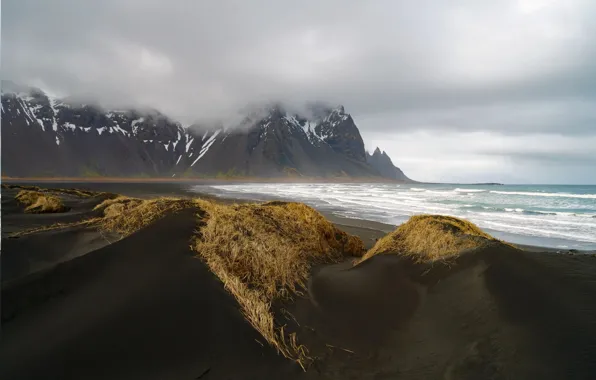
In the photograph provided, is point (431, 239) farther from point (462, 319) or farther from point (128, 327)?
point (128, 327)

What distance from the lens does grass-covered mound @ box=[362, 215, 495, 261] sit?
7.97m

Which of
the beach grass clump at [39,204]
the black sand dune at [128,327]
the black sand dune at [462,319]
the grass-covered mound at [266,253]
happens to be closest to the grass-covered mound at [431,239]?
the black sand dune at [462,319]

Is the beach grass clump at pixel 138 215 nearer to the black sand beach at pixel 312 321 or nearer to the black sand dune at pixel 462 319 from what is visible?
the black sand beach at pixel 312 321

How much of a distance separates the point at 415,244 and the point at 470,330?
12.1 ft

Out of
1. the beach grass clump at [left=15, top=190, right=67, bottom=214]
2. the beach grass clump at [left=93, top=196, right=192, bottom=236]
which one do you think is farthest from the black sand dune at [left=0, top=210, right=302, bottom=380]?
the beach grass clump at [left=15, top=190, right=67, bottom=214]

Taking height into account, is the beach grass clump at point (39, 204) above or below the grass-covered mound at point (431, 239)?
below

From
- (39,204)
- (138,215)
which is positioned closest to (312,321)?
(138,215)

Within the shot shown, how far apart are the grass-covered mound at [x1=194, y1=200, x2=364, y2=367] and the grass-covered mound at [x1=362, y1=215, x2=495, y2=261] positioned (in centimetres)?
200

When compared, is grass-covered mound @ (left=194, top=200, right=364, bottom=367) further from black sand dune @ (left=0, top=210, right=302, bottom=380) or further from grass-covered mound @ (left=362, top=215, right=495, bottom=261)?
grass-covered mound @ (left=362, top=215, right=495, bottom=261)

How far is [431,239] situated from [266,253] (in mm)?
4515

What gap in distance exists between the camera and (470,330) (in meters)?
5.23

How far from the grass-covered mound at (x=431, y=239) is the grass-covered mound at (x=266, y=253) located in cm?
200

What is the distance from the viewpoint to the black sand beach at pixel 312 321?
13.6ft

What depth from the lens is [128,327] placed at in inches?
177
